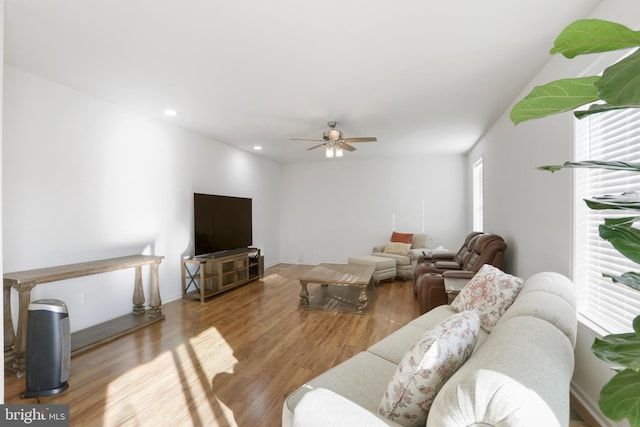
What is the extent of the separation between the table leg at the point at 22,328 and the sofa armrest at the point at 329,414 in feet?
8.35

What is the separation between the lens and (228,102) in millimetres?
3514

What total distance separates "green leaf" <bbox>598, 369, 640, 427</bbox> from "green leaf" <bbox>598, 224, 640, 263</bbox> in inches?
9.6

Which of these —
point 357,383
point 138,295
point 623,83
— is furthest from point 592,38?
point 138,295

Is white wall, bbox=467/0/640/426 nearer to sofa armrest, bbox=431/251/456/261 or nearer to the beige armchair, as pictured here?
sofa armrest, bbox=431/251/456/261

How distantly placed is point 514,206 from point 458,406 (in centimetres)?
326

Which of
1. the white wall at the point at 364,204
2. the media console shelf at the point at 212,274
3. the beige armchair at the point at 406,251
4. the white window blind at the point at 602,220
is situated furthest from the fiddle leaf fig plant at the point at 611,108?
the white wall at the point at 364,204

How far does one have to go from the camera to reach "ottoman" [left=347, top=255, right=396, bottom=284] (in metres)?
5.39

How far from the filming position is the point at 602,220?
6.49ft

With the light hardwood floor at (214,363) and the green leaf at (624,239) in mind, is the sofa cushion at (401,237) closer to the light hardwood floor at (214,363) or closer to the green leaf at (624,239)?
the light hardwood floor at (214,363)

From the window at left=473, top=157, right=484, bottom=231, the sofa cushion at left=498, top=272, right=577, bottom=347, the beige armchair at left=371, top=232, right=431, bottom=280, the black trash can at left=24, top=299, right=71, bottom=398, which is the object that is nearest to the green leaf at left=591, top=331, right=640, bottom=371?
the sofa cushion at left=498, top=272, right=577, bottom=347

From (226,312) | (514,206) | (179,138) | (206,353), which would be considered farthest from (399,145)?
(206,353)

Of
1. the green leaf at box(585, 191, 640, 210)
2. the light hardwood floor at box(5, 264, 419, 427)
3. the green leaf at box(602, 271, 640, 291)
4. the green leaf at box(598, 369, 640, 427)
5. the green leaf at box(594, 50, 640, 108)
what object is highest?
the green leaf at box(594, 50, 640, 108)

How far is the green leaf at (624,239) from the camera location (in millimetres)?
612

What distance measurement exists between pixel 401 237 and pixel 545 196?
3.82m
